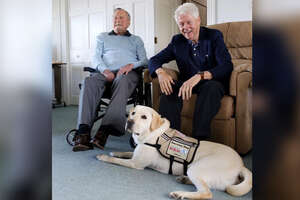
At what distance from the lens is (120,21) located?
2361mm

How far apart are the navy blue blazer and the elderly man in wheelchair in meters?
0.27

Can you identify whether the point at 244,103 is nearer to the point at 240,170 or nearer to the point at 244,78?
the point at 244,78

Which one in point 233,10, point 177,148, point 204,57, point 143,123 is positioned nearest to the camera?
point 177,148

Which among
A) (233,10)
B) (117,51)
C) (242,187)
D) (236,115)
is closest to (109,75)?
(117,51)

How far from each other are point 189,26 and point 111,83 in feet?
2.47

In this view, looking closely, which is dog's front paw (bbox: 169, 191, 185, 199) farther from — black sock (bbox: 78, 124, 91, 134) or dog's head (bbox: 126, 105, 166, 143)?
black sock (bbox: 78, 124, 91, 134)

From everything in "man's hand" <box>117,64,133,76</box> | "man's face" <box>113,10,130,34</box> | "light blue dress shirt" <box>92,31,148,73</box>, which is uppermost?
"man's face" <box>113,10,130,34</box>

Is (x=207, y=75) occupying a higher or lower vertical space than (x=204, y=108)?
higher

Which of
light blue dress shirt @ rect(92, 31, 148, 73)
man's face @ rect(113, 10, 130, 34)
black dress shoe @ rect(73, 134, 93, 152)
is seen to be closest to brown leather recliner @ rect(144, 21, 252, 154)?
black dress shoe @ rect(73, 134, 93, 152)

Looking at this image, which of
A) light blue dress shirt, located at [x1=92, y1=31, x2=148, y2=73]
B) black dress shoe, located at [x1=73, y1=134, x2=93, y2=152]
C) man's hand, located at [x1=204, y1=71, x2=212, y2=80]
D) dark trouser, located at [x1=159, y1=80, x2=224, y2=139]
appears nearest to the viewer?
dark trouser, located at [x1=159, y1=80, x2=224, y2=139]

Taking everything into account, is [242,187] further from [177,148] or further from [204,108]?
[204,108]

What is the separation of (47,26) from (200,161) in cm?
105

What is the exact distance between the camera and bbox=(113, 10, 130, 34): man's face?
2342 millimetres

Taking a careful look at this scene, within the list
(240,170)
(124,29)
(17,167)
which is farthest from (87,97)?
(17,167)
